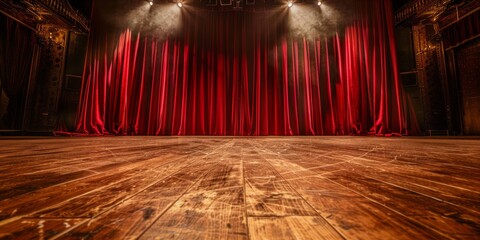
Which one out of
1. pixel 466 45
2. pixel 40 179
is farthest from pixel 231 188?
pixel 466 45

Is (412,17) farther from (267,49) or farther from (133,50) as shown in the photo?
(133,50)

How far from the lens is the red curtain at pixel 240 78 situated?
13.3 ft

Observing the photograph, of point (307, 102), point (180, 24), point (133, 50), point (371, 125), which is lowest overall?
point (371, 125)

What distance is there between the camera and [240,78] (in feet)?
15.3

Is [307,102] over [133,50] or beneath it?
beneath

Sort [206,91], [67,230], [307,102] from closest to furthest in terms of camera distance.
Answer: [67,230]
[307,102]
[206,91]

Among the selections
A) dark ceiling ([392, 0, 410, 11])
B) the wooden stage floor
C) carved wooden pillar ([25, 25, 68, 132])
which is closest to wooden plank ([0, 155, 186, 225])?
the wooden stage floor

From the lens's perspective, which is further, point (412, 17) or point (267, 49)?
point (267, 49)

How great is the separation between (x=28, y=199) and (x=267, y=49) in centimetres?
484

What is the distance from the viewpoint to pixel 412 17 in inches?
145

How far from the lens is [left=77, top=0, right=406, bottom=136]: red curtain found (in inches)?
160

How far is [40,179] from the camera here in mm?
442

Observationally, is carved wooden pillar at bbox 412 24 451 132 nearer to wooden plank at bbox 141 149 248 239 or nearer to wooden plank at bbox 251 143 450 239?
wooden plank at bbox 251 143 450 239

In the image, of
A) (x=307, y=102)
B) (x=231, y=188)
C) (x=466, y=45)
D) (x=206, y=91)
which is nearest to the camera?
(x=231, y=188)
